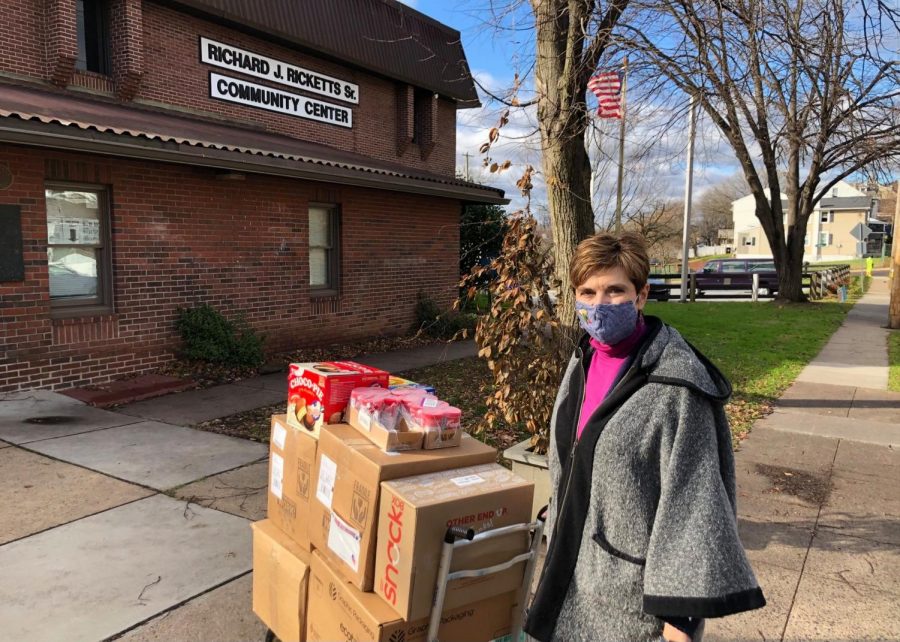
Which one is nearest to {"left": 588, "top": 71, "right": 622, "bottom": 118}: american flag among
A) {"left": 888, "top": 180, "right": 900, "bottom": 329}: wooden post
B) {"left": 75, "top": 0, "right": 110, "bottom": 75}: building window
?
{"left": 75, "top": 0, "right": 110, "bottom": 75}: building window

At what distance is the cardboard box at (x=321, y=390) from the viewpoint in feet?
8.62

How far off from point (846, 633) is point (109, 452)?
17.5 ft

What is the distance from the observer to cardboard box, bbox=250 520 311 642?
103 inches

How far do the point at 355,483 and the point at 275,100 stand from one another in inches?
440

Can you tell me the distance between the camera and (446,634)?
2.24 meters

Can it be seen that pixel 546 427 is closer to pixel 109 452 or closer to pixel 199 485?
pixel 199 485

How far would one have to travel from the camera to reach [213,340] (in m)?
8.99

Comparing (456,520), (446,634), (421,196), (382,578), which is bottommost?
(446,634)

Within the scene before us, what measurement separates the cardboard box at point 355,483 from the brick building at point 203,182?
18.9 ft

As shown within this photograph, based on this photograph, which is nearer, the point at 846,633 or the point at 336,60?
the point at 846,633

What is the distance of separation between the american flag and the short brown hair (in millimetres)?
4744

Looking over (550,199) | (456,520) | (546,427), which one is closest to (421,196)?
(550,199)

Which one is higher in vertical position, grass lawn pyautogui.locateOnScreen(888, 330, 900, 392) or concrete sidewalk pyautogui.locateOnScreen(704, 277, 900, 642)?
grass lawn pyautogui.locateOnScreen(888, 330, 900, 392)

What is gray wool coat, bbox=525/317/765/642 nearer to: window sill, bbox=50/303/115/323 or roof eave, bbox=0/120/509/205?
roof eave, bbox=0/120/509/205
